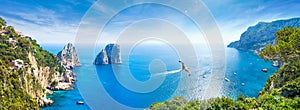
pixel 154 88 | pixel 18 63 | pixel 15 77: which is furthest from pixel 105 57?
pixel 154 88

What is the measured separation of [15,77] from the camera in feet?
41.5

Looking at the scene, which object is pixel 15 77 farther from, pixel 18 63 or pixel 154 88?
pixel 154 88

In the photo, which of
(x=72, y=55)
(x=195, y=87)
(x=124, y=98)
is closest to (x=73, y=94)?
(x=124, y=98)

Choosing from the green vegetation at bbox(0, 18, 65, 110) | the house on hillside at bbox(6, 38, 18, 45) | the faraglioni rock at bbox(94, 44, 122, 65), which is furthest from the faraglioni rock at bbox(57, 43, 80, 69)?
the house on hillside at bbox(6, 38, 18, 45)

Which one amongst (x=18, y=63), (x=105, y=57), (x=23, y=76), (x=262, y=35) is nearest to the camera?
(x=23, y=76)

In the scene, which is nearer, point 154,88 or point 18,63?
point 154,88

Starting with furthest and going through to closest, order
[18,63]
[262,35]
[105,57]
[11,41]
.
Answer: [262,35]
[105,57]
[11,41]
[18,63]

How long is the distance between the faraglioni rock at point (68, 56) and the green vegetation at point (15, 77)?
11267mm

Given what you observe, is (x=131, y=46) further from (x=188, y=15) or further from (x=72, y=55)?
(x=72, y=55)

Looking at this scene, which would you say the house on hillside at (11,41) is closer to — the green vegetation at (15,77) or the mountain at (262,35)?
the green vegetation at (15,77)

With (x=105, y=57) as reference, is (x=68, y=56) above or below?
above

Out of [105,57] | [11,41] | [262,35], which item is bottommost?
[105,57]

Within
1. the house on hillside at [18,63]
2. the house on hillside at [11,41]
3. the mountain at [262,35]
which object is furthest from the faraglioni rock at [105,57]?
the mountain at [262,35]

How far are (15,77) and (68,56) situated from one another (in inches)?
722
